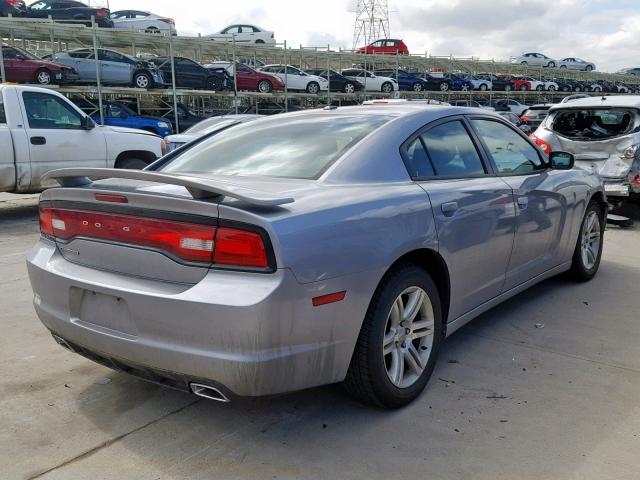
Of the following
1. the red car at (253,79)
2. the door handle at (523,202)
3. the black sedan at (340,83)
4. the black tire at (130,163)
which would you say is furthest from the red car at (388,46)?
the door handle at (523,202)

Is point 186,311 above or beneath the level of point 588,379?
above

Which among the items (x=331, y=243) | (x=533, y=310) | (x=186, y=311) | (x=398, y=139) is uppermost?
(x=398, y=139)

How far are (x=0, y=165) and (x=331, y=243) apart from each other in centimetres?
740

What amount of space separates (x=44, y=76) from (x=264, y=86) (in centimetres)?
1084

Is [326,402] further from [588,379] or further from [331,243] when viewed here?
[588,379]

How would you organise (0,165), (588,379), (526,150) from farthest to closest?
(0,165)
(526,150)
(588,379)

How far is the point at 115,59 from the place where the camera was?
72.9 feet

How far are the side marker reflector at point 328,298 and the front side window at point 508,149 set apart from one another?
1953 mm

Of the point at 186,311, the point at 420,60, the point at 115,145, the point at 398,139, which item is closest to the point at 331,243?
the point at 186,311

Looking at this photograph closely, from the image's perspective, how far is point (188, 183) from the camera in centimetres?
246

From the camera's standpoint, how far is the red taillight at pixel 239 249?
2.42 meters

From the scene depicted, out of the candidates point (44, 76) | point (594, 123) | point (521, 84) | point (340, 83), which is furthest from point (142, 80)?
point (521, 84)

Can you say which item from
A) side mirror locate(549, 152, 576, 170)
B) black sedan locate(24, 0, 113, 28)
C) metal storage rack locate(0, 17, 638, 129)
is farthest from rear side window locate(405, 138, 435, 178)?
black sedan locate(24, 0, 113, 28)

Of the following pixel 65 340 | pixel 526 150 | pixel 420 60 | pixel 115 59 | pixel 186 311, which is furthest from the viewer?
pixel 420 60
